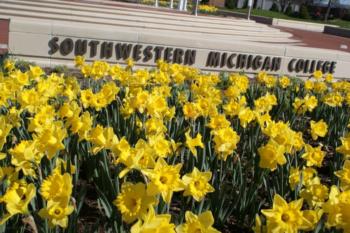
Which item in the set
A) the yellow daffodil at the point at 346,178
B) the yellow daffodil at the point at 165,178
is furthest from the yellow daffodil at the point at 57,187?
the yellow daffodil at the point at 346,178

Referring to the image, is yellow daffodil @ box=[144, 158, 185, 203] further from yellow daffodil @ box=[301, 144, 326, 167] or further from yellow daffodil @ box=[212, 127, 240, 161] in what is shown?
yellow daffodil @ box=[301, 144, 326, 167]

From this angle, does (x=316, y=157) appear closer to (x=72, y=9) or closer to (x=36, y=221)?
(x=36, y=221)

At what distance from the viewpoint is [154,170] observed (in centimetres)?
189

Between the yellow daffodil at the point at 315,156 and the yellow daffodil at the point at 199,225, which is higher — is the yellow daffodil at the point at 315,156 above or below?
below

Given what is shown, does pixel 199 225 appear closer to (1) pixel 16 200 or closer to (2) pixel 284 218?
(2) pixel 284 218

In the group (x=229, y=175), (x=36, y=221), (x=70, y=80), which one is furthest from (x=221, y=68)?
(x=36, y=221)

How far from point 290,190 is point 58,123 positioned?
4.57ft

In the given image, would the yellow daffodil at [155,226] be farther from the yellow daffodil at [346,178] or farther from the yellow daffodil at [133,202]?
the yellow daffodil at [346,178]

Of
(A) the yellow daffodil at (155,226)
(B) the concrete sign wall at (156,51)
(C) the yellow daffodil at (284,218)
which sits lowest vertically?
(B) the concrete sign wall at (156,51)

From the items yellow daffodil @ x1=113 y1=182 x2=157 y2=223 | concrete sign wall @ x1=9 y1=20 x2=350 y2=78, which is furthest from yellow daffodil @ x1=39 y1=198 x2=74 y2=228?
concrete sign wall @ x1=9 y1=20 x2=350 y2=78

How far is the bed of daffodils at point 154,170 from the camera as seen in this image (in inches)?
70.3

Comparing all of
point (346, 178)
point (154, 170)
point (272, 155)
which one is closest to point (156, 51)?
point (272, 155)

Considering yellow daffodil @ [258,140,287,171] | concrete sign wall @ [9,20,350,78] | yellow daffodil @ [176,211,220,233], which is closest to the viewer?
yellow daffodil @ [176,211,220,233]

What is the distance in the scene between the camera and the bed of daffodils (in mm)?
1785
